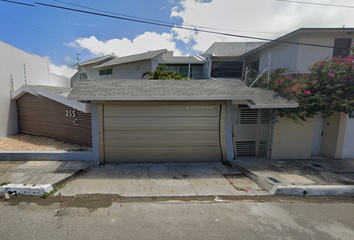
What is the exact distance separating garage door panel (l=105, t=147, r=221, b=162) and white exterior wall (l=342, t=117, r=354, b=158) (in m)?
5.37

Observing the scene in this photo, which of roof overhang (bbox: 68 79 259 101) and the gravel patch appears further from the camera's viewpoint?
the gravel patch

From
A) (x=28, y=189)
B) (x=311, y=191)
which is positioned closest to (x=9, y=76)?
(x=28, y=189)

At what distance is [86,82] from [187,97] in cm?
412

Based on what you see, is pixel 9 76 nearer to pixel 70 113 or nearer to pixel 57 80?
pixel 70 113

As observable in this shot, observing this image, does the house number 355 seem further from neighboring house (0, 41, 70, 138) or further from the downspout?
the downspout

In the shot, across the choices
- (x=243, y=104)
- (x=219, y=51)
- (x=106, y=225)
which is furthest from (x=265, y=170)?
(x=219, y=51)

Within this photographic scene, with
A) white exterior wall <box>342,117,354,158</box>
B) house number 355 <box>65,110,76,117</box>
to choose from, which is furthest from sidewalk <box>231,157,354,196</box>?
house number 355 <box>65,110,76,117</box>

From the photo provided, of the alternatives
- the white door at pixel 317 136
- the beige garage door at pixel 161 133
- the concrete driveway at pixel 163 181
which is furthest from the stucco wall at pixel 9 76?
the white door at pixel 317 136

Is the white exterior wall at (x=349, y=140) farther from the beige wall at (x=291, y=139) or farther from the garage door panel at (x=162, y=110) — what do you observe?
the garage door panel at (x=162, y=110)

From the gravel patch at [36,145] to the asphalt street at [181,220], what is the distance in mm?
3245

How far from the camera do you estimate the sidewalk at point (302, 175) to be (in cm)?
412

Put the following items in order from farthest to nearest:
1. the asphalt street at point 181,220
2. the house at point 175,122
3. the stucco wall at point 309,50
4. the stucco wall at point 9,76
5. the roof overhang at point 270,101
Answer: the stucco wall at point 309,50 → the stucco wall at point 9,76 → the house at point 175,122 → the roof overhang at point 270,101 → the asphalt street at point 181,220

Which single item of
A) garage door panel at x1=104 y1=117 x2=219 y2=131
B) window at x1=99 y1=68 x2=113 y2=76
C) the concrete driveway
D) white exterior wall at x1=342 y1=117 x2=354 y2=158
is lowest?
the concrete driveway

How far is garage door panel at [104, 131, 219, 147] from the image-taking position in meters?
5.82
